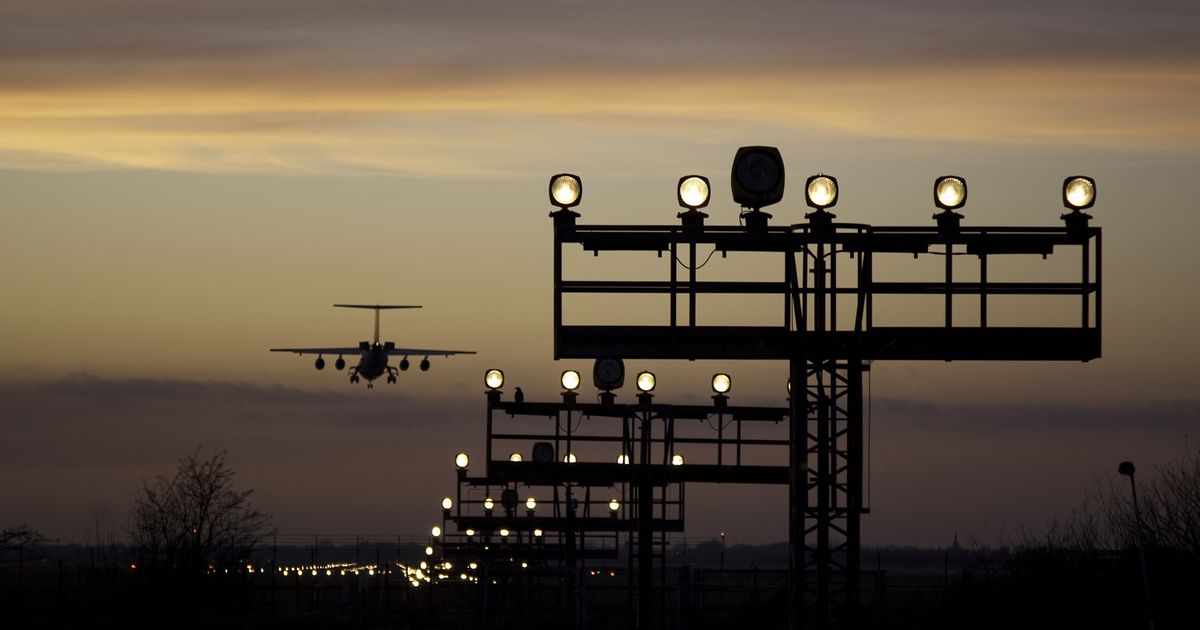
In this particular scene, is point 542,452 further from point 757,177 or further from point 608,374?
point 757,177

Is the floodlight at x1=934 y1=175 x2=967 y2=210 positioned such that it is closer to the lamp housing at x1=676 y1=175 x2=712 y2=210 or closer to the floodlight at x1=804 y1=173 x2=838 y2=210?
the floodlight at x1=804 y1=173 x2=838 y2=210

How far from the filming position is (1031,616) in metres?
36.2

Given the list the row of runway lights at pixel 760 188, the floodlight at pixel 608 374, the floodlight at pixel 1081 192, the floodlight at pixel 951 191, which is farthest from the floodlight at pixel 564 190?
the floodlight at pixel 608 374

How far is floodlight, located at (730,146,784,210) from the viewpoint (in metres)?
27.1

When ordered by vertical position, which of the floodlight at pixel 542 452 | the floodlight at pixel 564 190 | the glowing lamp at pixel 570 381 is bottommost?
the floodlight at pixel 542 452

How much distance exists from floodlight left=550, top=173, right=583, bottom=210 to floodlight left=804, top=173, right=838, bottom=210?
3.62m

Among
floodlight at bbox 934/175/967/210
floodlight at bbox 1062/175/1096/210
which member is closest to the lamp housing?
floodlight at bbox 934/175/967/210

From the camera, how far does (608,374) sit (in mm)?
44219

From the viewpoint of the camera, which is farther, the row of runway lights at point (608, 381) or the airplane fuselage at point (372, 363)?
the airplane fuselage at point (372, 363)

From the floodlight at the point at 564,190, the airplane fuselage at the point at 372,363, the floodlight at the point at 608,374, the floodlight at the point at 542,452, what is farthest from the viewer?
the airplane fuselage at the point at 372,363

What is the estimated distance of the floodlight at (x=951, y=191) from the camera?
90.0 feet

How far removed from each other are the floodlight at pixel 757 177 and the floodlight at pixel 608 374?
17.2 metres

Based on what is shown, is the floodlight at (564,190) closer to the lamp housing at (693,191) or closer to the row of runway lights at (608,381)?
the lamp housing at (693,191)

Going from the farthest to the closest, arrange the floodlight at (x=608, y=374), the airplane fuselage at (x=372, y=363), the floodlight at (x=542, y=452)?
the airplane fuselage at (x=372, y=363)
the floodlight at (x=542, y=452)
the floodlight at (x=608, y=374)
